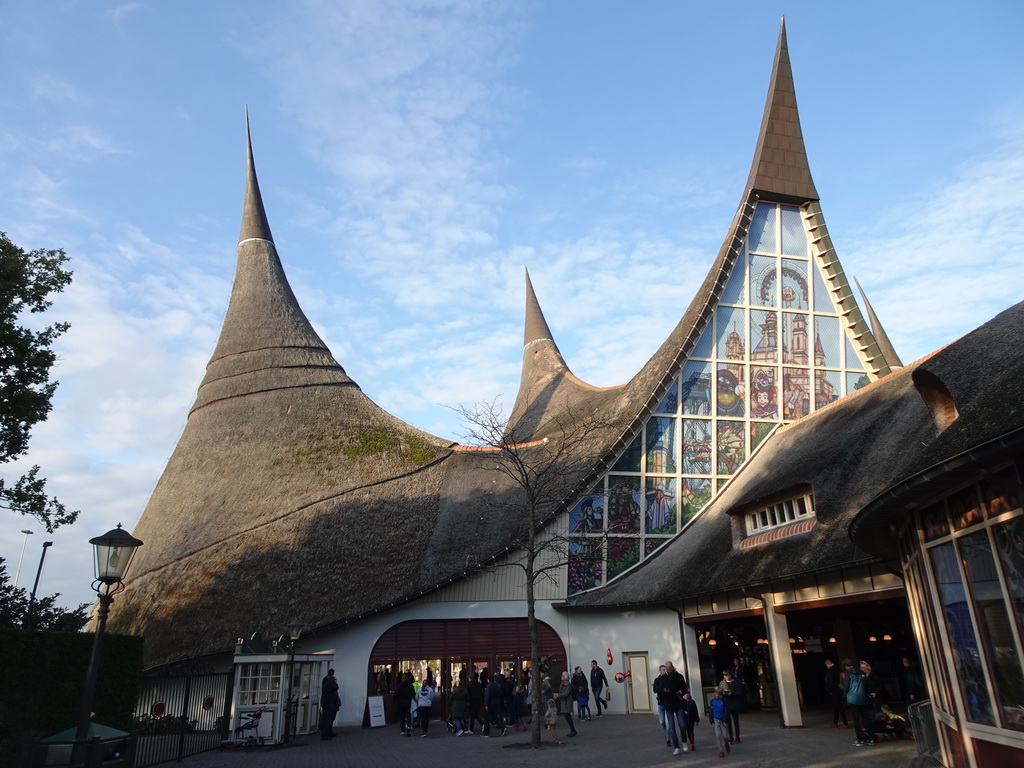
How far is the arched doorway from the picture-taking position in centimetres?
1922

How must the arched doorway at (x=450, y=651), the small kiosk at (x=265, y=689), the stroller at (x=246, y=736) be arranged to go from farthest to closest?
the arched doorway at (x=450, y=651) < the small kiosk at (x=265, y=689) < the stroller at (x=246, y=736)

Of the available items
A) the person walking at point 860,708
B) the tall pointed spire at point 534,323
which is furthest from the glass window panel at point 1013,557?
the tall pointed spire at point 534,323

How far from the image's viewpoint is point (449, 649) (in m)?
19.6

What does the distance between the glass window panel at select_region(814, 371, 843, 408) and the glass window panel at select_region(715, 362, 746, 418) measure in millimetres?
2266

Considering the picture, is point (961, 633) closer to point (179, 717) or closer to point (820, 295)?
point (179, 717)

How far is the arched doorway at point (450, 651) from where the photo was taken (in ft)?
63.1

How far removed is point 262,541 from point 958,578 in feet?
59.3

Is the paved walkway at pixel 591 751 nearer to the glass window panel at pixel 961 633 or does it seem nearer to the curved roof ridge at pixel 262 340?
the glass window panel at pixel 961 633

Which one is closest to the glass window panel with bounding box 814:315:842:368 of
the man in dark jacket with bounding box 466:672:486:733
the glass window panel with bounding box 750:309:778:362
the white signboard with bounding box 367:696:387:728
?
the glass window panel with bounding box 750:309:778:362

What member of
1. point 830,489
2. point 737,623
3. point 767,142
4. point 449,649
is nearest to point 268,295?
point 449,649

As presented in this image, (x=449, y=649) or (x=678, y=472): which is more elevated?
(x=678, y=472)

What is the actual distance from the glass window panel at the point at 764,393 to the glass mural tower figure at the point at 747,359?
0.10ft

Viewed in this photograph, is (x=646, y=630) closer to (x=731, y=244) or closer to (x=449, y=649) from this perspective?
(x=449, y=649)

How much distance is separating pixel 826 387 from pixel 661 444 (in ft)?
18.1
